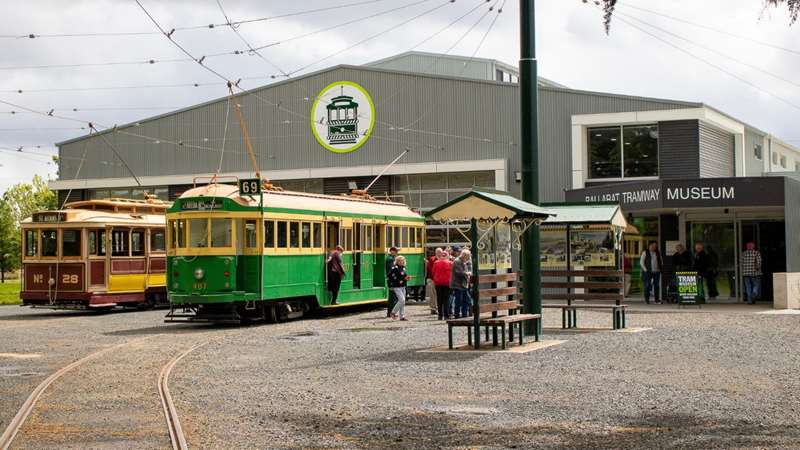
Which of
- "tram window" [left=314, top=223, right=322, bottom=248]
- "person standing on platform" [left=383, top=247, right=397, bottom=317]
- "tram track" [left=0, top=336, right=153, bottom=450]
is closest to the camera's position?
"tram track" [left=0, top=336, right=153, bottom=450]

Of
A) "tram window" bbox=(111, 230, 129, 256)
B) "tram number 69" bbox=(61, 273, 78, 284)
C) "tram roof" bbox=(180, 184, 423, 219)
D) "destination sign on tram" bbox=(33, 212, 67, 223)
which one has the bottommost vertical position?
"tram number 69" bbox=(61, 273, 78, 284)

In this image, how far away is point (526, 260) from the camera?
65.1 ft

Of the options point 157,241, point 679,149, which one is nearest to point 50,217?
point 157,241

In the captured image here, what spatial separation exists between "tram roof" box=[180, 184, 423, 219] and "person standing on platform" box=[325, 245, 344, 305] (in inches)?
44.5

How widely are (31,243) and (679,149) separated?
2056 cm

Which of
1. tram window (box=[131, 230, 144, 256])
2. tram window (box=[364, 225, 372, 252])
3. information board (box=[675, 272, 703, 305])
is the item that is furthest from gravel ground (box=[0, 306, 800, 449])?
tram window (box=[131, 230, 144, 256])

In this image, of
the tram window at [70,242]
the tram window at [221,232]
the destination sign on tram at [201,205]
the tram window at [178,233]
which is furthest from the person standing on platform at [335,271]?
the tram window at [70,242]

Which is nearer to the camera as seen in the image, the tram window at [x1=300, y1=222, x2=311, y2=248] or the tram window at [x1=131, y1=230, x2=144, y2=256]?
the tram window at [x1=300, y1=222, x2=311, y2=248]

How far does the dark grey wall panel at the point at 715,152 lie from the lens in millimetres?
37750

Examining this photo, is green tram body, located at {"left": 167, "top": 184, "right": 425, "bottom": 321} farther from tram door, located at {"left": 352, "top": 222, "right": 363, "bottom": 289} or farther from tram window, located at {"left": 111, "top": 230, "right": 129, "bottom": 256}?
tram window, located at {"left": 111, "top": 230, "right": 129, "bottom": 256}

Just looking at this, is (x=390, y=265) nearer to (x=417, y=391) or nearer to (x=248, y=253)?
(x=248, y=253)

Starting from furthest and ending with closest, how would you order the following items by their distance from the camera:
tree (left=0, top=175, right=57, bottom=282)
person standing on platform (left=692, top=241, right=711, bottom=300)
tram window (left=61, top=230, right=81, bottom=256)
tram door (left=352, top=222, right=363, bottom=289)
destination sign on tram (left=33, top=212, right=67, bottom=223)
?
tree (left=0, top=175, right=57, bottom=282) → person standing on platform (left=692, top=241, right=711, bottom=300) → destination sign on tram (left=33, top=212, right=67, bottom=223) → tram window (left=61, top=230, right=81, bottom=256) → tram door (left=352, top=222, right=363, bottom=289)

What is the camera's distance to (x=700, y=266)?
30859mm

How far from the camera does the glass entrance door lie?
106 feet
